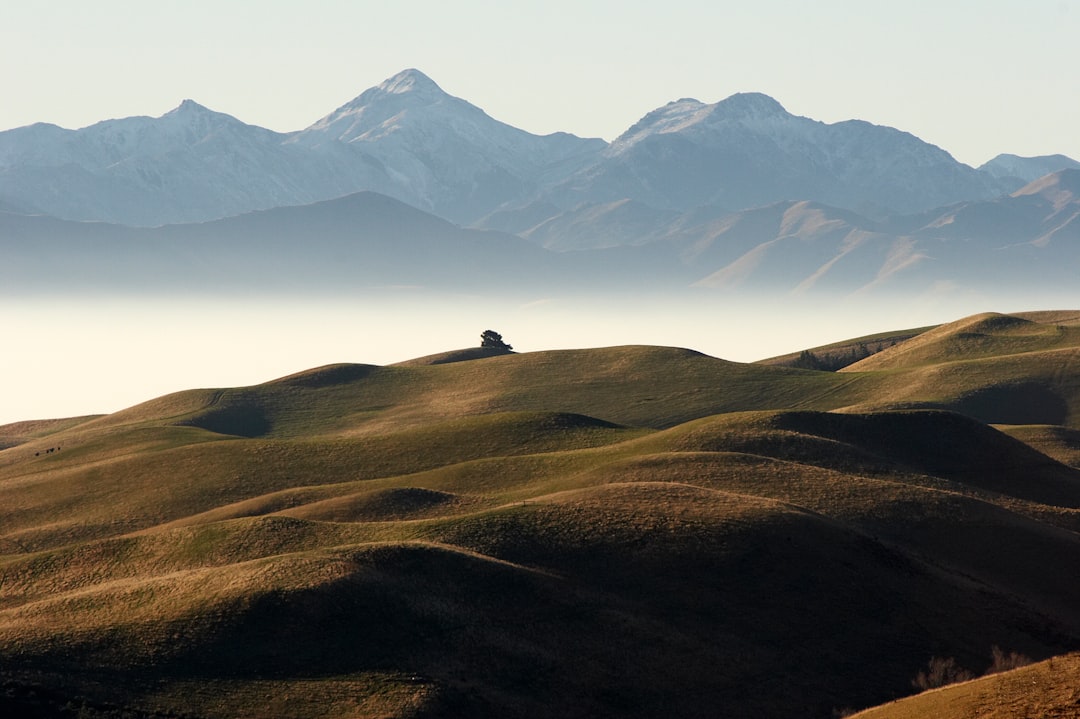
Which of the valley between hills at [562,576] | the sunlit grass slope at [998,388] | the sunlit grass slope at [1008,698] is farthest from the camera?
the sunlit grass slope at [998,388]

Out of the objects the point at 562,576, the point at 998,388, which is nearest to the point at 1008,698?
the point at 562,576

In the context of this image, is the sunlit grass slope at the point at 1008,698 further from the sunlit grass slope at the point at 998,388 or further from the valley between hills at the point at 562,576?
the sunlit grass slope at the point at 998,388

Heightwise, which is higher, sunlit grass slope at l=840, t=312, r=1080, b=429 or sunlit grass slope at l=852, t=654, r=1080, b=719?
A: sunlit grass slope at l=840, t=312, r=1080, b=429

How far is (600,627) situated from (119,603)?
28.5 metres

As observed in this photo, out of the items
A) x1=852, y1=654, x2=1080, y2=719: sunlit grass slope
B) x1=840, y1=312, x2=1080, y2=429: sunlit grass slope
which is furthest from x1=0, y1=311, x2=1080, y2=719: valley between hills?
x1=840, y1=312, x2=1080, y2=429: sunlit grass slope

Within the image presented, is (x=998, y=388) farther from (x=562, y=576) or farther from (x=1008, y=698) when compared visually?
(x=1008, y=698)

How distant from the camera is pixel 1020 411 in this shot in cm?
18075

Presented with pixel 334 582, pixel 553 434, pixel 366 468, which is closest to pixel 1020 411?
pixel 553 434

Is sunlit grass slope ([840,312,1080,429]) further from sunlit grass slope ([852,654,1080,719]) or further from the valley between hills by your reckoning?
sunlit grass slope ([852,654,1080,719])

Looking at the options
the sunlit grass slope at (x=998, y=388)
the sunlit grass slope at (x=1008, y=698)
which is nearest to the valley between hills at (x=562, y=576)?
the sunlit grass slope at (x=1008, y=698)

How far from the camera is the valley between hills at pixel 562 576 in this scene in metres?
70.1

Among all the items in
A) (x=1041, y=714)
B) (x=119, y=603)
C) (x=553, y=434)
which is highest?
(x=553, y=434)

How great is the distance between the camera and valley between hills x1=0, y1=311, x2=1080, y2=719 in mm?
70062

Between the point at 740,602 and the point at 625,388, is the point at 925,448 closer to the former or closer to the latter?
the point at 740,602
